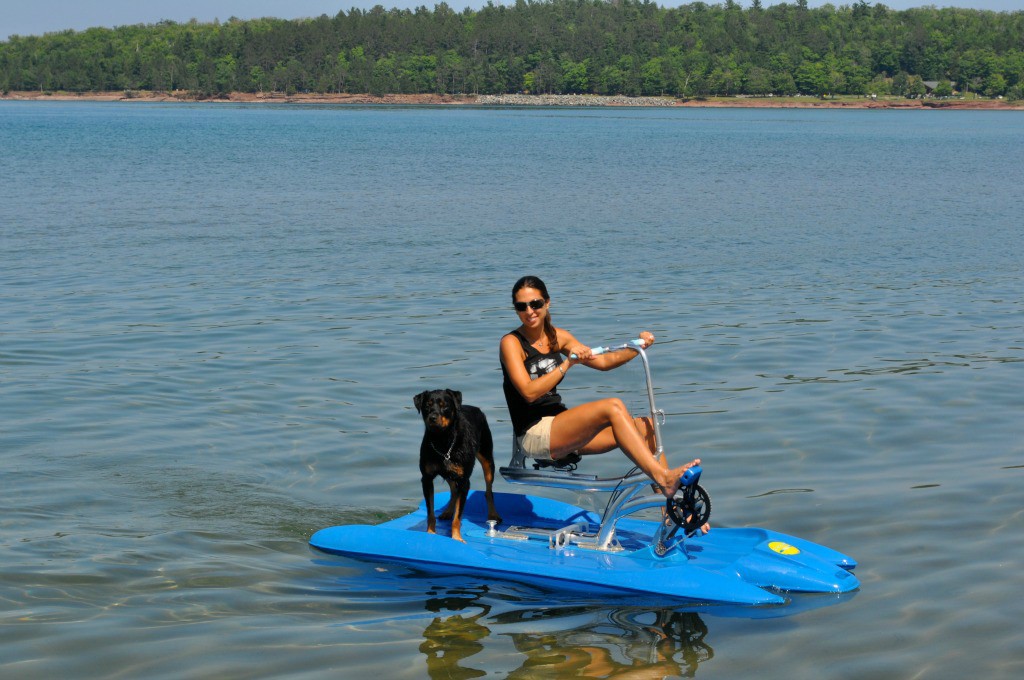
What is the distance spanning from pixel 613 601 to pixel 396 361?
6.85m

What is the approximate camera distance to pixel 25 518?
8.72m

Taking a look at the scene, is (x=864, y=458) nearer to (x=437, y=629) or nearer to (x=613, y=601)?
(x=613, y=601)

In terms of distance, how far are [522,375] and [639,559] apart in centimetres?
137

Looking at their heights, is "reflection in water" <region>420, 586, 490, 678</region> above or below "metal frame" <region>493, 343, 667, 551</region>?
below

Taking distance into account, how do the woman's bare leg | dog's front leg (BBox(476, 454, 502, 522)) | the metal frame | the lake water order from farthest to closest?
dog's front leg (BBox(476, 454, 502, 522)), the metal frame, the woman's bare leg, the lake water

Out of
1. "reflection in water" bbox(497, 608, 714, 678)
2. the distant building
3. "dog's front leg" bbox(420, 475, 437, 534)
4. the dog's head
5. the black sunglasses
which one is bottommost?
"reflection in water" bbox(497, 608, 714, 678)

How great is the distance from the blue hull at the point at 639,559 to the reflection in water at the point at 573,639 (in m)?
0.19

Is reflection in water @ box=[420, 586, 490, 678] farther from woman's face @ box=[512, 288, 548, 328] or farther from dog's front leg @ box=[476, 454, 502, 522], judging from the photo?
woman's face @ box=[512, 288, 548, 328]

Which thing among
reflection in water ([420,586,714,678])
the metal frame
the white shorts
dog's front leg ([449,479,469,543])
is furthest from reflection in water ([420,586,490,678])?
the white shorts

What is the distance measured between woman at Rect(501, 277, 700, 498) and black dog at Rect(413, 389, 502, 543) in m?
0.29

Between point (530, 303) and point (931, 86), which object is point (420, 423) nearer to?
point (530, 303)

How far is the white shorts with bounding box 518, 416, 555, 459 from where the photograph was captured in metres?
7.73

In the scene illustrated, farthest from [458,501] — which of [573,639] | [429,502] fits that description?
[573,639]

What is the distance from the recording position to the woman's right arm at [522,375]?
7480 mm
